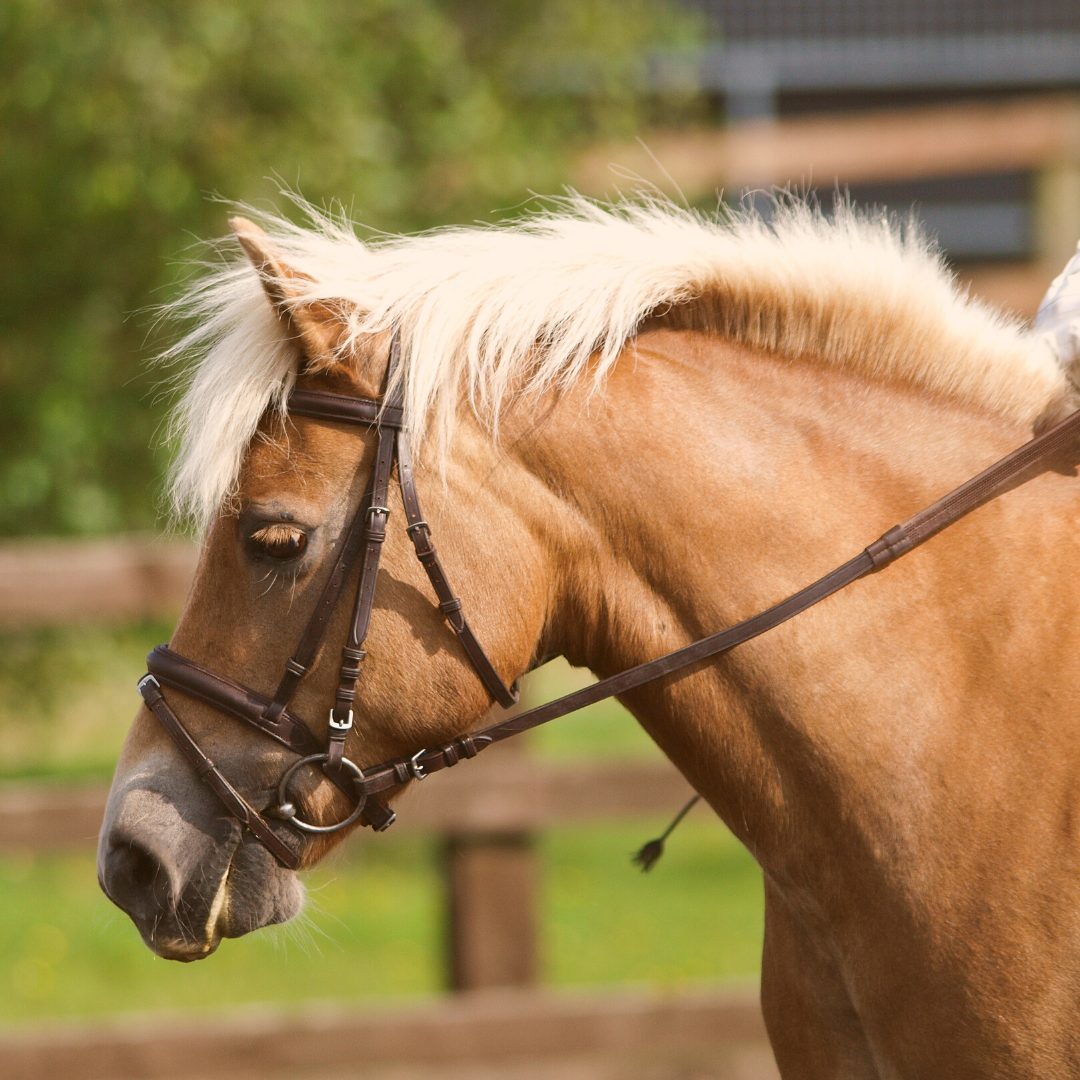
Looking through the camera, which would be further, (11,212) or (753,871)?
(753,871)

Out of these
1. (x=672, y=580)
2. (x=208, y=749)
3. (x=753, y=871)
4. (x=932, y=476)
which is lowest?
(x=753, y=871)

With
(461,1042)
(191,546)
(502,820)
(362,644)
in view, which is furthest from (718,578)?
(191,546)

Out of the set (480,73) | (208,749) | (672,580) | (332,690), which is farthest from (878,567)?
(480,73)

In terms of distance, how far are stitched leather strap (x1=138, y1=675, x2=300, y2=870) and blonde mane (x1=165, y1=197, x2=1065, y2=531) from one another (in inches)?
13.0

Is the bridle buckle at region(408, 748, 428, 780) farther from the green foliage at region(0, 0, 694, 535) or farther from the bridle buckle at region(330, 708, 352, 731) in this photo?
the green foliage at region(0, 0, 694, 535)

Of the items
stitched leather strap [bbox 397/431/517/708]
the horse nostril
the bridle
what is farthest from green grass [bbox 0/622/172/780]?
stitched leather strap [bbox 397/431/517/708]

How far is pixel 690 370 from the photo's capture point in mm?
1916

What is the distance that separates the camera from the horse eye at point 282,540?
184 cm

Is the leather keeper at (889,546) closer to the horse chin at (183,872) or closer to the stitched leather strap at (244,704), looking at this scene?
the stitched leather strap at (244,704)

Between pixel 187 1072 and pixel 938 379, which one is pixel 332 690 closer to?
pixel 938 379

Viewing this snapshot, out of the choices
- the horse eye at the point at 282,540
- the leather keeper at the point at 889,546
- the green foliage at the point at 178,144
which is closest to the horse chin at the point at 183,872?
the horse eye at the point at 282,540

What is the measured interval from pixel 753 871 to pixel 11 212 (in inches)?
210

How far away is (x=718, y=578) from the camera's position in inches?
72.6

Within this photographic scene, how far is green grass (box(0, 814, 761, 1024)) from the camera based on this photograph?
5145 mm
